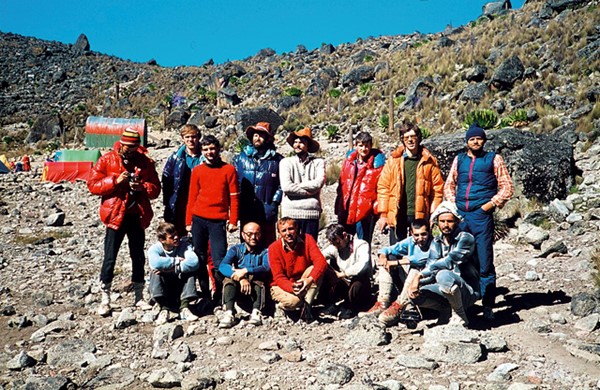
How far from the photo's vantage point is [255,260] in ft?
16.7

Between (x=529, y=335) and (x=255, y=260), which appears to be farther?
(x=255, y=260)

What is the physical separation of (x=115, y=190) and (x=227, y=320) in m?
1.64

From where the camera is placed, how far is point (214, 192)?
5242 millimetres

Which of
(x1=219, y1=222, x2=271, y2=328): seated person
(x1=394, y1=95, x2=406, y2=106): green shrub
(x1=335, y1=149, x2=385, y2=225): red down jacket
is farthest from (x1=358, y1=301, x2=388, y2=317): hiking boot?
(x1=394, y1=95, x2=406, y2=106): green shrub

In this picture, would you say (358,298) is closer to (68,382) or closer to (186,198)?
(186,198)

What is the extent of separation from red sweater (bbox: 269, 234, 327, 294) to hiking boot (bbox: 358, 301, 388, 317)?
0.63 metres

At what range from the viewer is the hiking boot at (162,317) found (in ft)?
16.6

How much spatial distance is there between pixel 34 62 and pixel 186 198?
5161 cm

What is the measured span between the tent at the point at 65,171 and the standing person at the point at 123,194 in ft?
37.5

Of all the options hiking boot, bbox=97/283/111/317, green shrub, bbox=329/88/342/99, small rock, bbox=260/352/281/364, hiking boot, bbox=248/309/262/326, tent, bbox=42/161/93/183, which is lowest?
small rock, bbox=260/352/281/364

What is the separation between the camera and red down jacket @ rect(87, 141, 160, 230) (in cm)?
510

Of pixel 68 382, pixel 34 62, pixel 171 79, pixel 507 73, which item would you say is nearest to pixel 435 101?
pixel 507 73

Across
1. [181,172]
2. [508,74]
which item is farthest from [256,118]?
[181,172]

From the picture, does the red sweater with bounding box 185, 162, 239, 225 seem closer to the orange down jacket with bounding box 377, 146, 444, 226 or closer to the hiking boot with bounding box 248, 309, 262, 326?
the hiking boot with bounding box 248, 309, 262, 326
